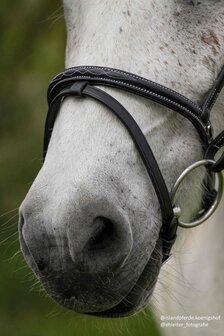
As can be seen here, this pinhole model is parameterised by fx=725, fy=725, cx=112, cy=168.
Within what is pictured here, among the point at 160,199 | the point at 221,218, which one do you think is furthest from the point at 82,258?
the point at 221,218

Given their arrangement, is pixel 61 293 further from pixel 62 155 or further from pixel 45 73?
pixel 45 73

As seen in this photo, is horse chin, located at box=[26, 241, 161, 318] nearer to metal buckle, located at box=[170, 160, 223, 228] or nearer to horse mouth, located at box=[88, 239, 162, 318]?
horse mouth, located at box=[88, 239, 162, 318]

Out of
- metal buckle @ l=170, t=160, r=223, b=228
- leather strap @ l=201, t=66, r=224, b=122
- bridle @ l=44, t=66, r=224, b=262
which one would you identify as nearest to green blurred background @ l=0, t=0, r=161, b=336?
metal buckle @ l=170, t=160, r=223, b=228

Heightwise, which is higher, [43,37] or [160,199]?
[160,199]

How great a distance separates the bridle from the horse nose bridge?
0.24 metres

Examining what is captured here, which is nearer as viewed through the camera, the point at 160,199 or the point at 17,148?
the point at 160,199

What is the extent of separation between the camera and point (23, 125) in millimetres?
8461

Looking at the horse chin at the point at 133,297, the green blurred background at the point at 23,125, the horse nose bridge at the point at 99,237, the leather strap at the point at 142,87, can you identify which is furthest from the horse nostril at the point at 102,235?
the green blurred background at the point at 23,125

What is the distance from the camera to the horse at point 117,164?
8.70 feet

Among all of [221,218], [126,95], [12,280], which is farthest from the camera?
[12,280]

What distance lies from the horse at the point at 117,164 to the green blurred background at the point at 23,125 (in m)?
4.85

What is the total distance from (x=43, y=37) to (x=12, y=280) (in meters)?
2.78

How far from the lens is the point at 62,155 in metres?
2.75

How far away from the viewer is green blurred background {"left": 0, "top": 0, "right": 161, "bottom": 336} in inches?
311
